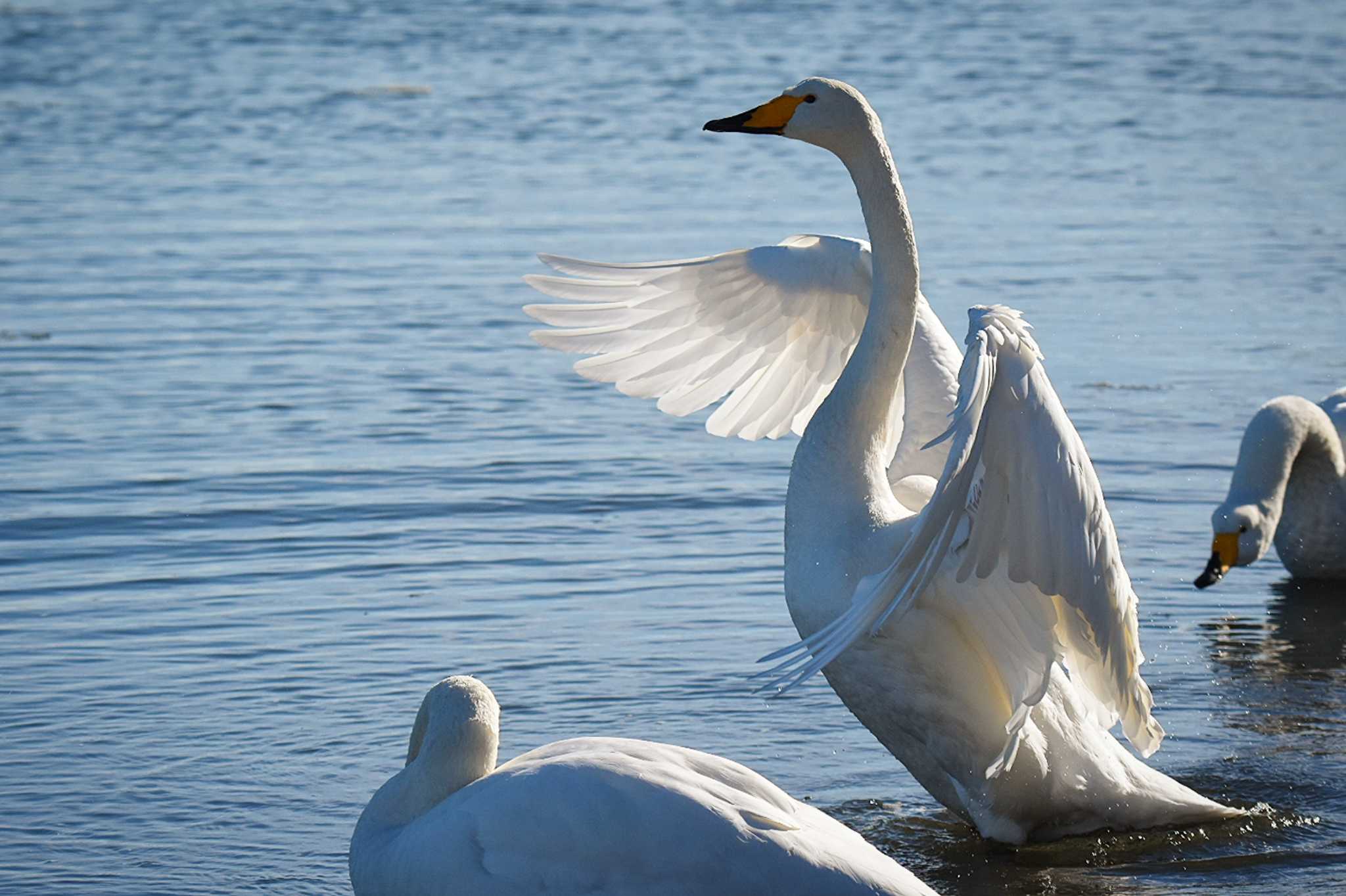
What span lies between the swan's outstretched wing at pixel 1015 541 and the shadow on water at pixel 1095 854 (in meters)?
0.35

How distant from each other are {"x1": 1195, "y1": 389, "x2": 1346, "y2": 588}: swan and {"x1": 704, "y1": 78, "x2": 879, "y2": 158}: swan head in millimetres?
2813

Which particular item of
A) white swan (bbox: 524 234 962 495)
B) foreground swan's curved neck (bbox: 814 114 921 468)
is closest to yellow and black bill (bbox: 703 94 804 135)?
foreground swan's curved neck (bbox: 814 114 921 468)

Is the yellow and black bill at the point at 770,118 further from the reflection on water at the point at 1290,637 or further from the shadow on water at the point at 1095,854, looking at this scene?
the reflection on water at the point at 1290,637

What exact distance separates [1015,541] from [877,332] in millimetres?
968

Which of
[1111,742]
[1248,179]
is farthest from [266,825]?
[1248,179]

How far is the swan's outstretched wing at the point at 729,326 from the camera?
673 centimetres

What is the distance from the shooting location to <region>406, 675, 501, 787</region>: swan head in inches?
194

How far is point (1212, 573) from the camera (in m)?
7.79

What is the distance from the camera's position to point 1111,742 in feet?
19.4


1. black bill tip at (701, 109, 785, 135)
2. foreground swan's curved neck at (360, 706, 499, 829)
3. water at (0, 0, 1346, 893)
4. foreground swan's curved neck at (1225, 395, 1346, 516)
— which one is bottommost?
water at (0, 0, 1346, 893)

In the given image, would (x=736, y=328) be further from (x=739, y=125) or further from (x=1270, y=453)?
(x=1270, y=453)

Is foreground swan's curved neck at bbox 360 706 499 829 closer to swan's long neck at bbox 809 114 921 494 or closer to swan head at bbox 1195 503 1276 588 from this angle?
swan's long neck at bbox 809 114 921 494

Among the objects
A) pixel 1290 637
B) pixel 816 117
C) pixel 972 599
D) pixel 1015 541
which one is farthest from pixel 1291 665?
pixel 816 117

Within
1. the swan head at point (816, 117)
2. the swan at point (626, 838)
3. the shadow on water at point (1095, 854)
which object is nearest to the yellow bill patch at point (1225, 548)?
the shadow on water at point (1095, 854)
